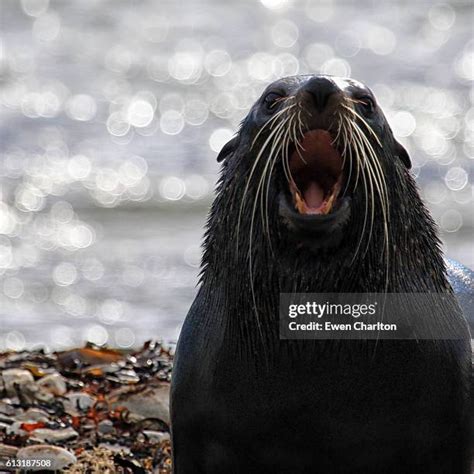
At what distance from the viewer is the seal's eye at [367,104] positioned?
212 inches

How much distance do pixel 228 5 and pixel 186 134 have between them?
10015 millimetres

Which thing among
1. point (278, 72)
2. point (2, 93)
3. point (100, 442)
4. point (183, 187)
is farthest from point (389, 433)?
point (278, 72)

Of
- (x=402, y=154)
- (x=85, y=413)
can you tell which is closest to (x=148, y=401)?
(x=85, y=413)

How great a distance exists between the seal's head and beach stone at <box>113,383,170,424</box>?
2411 mm

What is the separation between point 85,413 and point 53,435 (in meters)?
0.52

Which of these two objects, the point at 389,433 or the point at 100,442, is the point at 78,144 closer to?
the point at 100,442

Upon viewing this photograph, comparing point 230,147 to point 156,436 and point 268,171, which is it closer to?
point 268,171

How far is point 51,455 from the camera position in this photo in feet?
22.0

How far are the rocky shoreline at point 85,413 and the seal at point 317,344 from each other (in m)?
1.40

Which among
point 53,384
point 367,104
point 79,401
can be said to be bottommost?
point 79,401

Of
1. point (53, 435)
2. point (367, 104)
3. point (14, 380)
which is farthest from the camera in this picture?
point (14, 380)

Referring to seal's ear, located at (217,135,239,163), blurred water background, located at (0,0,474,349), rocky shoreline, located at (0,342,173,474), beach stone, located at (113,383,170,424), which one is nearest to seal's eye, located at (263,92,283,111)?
seal's ear, located at (217,135,239,163)

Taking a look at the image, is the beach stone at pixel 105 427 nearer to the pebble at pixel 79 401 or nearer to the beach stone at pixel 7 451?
the pebble at pixel 79 401

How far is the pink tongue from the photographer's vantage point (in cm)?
509
